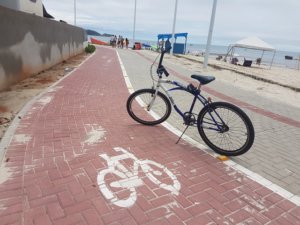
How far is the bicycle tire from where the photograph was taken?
4.03 metres

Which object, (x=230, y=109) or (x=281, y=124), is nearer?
(x=230, y=109)

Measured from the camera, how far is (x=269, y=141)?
5.12 m

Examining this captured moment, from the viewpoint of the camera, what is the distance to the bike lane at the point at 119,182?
8.82ft

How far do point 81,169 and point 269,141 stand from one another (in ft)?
12.2

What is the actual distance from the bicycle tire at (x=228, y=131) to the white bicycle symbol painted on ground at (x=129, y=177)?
123cm

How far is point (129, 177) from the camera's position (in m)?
3.35

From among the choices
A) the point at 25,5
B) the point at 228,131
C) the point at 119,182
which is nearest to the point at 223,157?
the point at 228,131

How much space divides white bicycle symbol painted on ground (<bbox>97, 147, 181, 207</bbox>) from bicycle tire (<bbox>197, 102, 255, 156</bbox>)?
4.03 feet

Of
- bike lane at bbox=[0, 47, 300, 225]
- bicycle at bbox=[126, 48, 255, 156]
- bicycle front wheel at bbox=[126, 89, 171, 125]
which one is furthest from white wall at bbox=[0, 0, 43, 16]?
bicycle at bbox=[126, 48, 255, 156]

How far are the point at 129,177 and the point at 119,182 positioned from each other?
0.18 metres

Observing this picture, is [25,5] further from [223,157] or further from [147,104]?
[223,157]

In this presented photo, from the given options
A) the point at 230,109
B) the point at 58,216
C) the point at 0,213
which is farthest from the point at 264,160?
the point at 0,213

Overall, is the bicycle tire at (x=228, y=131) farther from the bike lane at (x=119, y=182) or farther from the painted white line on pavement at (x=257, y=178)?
the bike lane at (x=119, y=182)

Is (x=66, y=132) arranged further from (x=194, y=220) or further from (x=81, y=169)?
(x=194, y=220)
